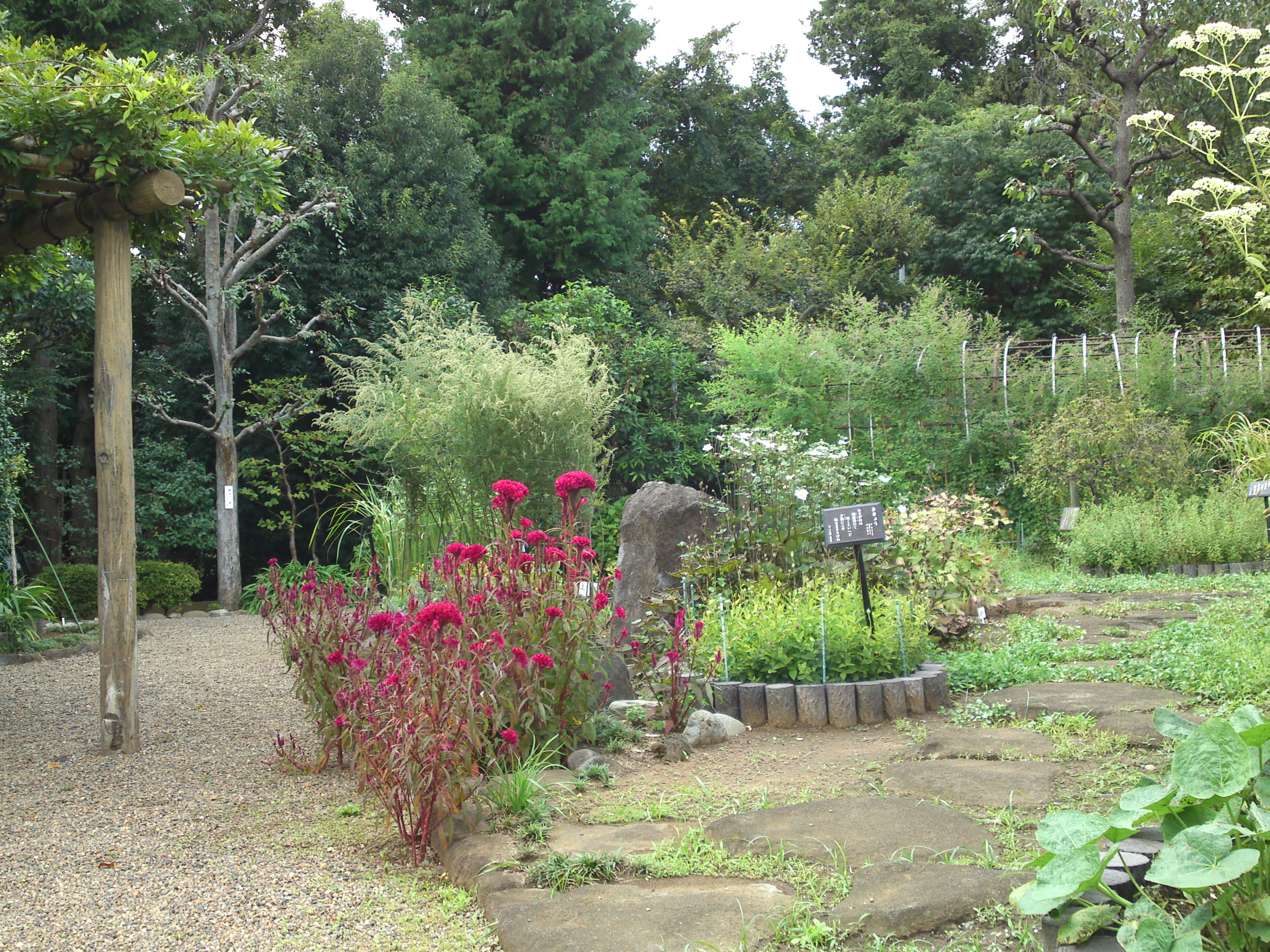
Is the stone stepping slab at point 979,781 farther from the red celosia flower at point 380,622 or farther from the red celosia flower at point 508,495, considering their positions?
the red celosia flower at point 380,622

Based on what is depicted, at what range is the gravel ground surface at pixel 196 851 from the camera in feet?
6.47

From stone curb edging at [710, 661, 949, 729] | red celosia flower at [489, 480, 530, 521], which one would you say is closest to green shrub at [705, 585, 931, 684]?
stone curb edging at [710, 661, 949, 729]

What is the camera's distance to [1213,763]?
144 centimetres

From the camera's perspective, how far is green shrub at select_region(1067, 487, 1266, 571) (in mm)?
6816

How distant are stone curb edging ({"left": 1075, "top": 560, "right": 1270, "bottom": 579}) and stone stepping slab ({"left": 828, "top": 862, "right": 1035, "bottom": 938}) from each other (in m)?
5.64

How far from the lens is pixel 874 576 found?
4.37 metres

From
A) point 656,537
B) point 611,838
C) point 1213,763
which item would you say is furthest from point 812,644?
point 1213,763

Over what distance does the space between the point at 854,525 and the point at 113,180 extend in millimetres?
3197

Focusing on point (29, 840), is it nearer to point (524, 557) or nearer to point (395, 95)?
point (524, 557)

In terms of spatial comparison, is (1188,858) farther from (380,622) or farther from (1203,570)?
(1203,570)

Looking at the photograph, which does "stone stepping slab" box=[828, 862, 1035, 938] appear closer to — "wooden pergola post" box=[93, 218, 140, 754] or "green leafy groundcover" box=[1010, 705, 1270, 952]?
"green leafy groundcover" box=[1010, 705, 1270, 952]

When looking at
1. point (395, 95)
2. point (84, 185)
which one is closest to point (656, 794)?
point (84, 185)

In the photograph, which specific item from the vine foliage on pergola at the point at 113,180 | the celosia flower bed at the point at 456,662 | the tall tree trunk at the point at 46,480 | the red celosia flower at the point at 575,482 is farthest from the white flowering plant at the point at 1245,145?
the tall tree trunk at the point at 46,480

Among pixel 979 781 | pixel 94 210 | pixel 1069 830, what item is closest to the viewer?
pixel 1069 830
